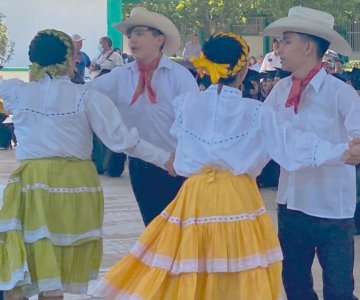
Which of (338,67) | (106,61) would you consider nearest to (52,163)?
(338,67)

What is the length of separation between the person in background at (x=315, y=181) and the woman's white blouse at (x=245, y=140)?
0.27m

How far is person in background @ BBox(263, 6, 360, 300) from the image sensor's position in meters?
5.80

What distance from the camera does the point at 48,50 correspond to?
20.1ft

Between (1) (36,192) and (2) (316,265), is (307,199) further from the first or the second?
(2) (316,265)

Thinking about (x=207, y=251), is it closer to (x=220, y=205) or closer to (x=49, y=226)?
(x=220, y=205)

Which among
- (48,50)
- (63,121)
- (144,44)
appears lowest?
(63,121)

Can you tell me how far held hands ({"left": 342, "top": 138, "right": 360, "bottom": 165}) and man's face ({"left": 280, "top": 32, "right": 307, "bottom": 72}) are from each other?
0.70 m

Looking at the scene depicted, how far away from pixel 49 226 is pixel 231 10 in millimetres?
36824

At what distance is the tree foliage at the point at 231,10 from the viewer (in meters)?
39.1

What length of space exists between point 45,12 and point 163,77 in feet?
68.2

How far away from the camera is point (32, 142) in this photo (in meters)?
6.14

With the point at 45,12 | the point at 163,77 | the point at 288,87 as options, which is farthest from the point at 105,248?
the point at 45,12

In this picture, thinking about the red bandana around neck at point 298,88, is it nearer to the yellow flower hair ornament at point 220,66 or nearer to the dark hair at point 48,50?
the yellow flower hair ornament at point 220,66

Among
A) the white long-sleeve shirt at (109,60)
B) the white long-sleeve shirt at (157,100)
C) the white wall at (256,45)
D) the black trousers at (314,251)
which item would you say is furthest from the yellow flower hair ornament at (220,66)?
the white wall at (256,45)
